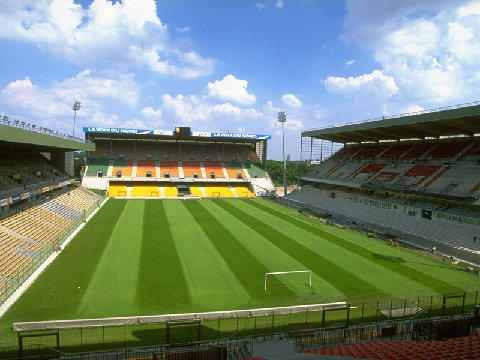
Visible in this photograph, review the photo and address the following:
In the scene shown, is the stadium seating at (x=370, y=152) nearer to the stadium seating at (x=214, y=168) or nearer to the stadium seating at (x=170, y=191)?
the stadium seating at (x=214, y=168)

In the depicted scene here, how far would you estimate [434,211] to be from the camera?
27.8 m

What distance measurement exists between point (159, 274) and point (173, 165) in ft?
130

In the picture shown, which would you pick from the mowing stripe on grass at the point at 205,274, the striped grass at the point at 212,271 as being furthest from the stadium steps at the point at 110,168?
the mowing stripe on grass at the point at 205,274

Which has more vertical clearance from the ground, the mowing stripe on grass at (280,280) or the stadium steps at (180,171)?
the stadium steps at (180,171)

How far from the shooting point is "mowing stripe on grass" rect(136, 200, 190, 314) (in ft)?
46.6

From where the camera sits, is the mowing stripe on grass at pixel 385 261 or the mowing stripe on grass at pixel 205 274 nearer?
the mowing stripe on grass at pixel 205 274

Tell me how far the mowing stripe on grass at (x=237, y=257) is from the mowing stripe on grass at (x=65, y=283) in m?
7.20

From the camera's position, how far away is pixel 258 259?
66.0 ft

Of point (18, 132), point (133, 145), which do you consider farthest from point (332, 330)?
point (133, 145)

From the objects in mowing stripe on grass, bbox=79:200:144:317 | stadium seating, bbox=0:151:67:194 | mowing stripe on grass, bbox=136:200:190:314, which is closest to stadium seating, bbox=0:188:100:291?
stadium seating, bbox=0:151:67:194

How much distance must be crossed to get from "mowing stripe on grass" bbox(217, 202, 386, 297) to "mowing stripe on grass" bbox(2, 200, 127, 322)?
37.7 feet

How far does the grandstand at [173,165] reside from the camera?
49.8 metres

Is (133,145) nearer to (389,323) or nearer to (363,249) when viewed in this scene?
(363,249)

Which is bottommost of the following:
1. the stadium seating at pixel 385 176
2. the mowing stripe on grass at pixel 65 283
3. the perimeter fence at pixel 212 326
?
the perimeter fence at pixel 212 326
